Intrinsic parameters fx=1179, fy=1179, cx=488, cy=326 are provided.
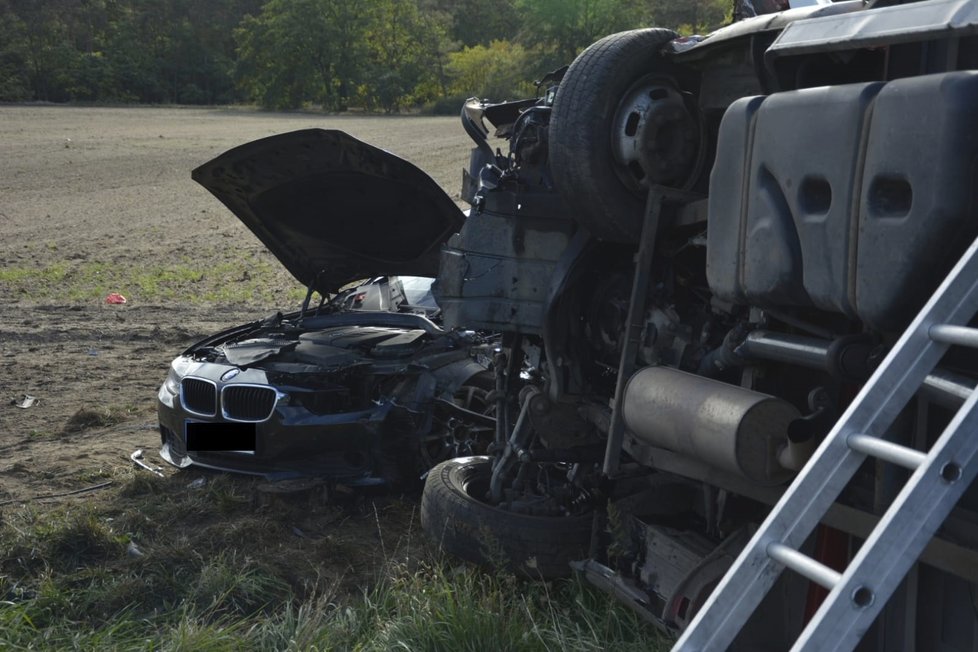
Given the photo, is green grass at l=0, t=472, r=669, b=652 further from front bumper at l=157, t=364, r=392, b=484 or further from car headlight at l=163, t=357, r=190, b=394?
car headlight at l=163, t=357, r=190, b=394

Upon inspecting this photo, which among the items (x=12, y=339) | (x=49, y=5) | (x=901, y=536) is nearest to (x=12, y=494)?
(x=12, y=339)

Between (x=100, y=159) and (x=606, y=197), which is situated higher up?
(x=606, y=197)

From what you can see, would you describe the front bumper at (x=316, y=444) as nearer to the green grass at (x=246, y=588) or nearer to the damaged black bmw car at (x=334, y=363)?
the damaged black bmw car at (x=334, y=363)

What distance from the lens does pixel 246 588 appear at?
4.91m

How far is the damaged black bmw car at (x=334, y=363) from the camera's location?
20.9 feet

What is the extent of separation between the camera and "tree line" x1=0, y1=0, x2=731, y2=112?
58.8m

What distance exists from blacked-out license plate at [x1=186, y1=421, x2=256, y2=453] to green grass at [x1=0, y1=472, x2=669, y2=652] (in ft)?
0.62

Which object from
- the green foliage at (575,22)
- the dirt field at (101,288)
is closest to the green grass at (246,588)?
the dirt field at (101,288)

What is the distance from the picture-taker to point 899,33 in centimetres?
279

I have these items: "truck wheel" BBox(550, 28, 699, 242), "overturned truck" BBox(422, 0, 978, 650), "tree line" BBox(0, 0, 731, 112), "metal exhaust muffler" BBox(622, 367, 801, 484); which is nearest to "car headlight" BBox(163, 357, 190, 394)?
"overturned truck" BBox(422, 0, 978, 650)

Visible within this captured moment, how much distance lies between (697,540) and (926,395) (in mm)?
1672

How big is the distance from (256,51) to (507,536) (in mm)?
66233

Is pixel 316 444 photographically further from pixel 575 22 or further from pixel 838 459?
pixel 575 22

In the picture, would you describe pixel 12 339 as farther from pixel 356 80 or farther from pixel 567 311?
pixel 356 80
